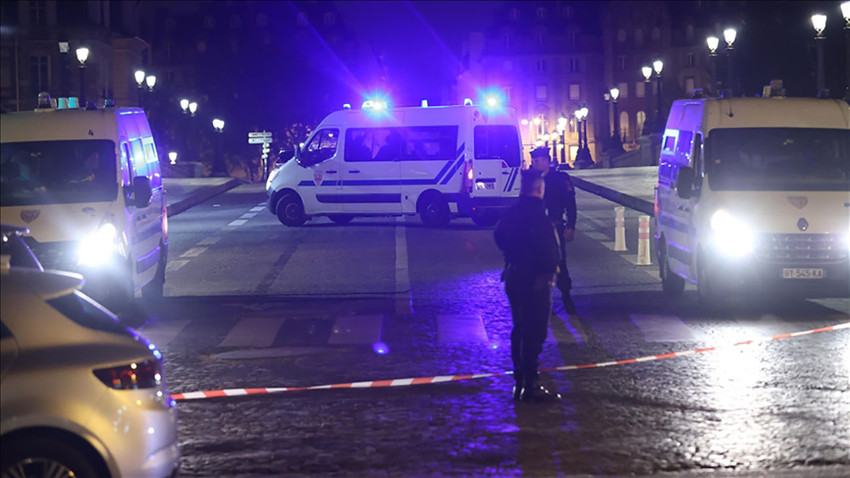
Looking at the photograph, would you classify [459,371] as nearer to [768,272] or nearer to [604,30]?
[768,272]

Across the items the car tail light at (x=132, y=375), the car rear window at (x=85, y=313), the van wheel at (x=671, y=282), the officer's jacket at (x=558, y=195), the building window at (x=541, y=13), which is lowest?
the van wheel at (x=671, y=282)

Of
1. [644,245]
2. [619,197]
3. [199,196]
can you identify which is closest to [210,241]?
[644,245]

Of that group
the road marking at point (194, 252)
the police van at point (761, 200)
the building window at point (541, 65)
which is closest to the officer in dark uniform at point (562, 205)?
the police van at point (761, 200)

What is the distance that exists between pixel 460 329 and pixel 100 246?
3.84m

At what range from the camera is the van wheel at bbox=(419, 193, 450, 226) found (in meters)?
27.3

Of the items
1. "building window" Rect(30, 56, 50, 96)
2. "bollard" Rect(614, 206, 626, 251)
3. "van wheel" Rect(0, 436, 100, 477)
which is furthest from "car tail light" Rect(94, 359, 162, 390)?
"building window" Rect(30, 56, 50, 96)

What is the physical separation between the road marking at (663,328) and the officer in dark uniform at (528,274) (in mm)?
2925

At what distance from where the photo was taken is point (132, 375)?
222 inches

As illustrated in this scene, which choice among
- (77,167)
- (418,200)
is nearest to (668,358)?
(77,167)

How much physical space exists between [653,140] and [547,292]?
174ft

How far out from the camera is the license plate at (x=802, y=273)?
1355 cm

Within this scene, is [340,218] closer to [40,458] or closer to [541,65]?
[40,458]

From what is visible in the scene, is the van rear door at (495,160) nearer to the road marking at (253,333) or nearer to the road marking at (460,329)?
the road marking at (460,329)

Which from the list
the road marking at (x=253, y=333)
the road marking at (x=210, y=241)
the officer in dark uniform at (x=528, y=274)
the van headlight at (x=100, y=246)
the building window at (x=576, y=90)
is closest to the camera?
the officer in dark uniform at (x=528, y=274)
